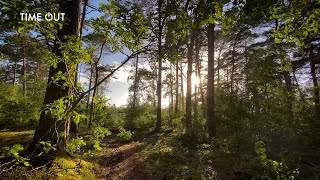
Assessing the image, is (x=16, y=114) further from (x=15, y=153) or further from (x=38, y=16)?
(x=38, y=16)

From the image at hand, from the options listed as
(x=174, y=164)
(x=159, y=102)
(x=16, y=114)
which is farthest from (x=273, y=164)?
(x=16, y=114)

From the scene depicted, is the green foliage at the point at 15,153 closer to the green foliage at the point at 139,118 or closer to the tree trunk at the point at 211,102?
→ the tree trunk at the point at 211,102

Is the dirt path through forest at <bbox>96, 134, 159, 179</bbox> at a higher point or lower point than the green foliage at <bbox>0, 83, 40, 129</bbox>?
lower

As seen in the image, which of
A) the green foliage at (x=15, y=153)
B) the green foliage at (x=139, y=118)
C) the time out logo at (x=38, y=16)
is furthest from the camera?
the green foliage at (x=139, y=118)

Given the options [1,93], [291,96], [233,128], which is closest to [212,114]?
[233,128]

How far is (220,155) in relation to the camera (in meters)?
8.22

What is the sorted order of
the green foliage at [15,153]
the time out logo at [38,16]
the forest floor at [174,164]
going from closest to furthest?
the time out logo at [38,16] < the green foliage at [15,153] < the forest floor at [174,164]

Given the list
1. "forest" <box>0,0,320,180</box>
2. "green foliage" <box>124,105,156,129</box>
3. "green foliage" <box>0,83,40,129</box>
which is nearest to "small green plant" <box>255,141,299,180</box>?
"forest" <box>0,0,320,180</box>

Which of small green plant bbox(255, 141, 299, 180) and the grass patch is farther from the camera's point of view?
the grass patch

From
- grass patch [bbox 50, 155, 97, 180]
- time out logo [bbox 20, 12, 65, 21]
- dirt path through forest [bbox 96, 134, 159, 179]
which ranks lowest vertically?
dirt path through forest [bbox 96, 134, 159, 179]

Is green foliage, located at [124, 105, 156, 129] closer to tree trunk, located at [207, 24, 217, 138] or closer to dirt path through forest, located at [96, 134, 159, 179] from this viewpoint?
tree trunk, located at [207, 24, 217, 138]

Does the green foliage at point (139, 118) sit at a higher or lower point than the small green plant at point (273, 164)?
lower

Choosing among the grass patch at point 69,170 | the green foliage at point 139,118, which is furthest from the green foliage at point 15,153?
the green foliage at point 139,118

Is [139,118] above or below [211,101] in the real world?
below
